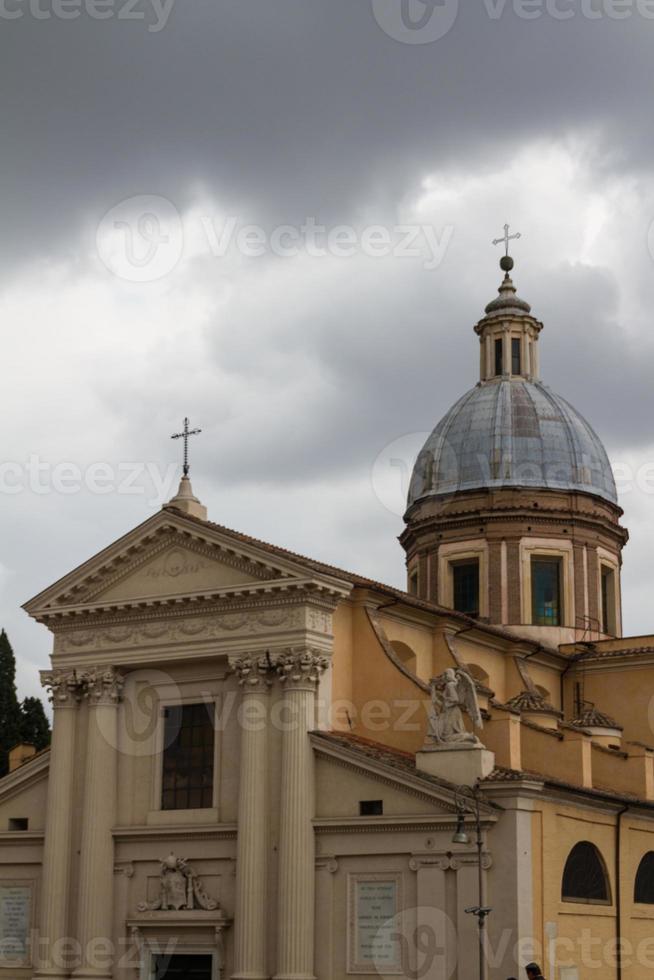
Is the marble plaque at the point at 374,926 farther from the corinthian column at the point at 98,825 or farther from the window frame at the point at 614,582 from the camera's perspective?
the window frame at the point at 614,582

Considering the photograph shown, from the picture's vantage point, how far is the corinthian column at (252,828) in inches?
1216

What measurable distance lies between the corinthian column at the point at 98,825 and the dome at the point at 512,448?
14.7 metres

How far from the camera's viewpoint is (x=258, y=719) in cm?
3234

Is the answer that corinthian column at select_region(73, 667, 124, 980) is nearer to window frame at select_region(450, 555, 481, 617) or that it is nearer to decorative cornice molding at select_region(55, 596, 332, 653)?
decorative cornice molding at select_region(55, 596, 332, 653)

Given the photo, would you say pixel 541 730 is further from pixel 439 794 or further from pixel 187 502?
pixel 187 502

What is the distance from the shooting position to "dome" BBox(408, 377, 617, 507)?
148 ft

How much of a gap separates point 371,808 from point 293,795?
5.54 feet

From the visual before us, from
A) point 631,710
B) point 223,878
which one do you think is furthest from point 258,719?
point 631,710

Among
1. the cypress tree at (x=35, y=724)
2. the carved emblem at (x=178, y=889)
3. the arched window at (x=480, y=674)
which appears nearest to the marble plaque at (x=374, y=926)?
the carved emblem at (x=178, y=889)

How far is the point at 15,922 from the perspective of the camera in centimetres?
3528

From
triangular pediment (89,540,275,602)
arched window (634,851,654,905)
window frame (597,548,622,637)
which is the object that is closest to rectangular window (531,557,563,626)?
window frame (597,548,622,637)

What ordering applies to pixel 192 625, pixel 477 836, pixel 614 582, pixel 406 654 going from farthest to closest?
1. pixel 614 582
2. pixel 406 654
3. pixel 192 625
4. pixel 477 836

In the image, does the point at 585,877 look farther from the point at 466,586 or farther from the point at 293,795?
the point at 466,586

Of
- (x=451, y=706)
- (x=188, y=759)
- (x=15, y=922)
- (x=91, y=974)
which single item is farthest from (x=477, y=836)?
(x=15, y=922)
